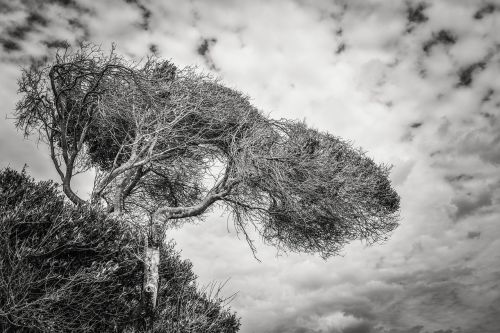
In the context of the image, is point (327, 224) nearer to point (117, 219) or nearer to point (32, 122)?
point (117, 219)

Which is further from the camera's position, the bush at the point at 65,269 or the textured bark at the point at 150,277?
the textured bark at the point at 150,277

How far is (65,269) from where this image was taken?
20.9 feet

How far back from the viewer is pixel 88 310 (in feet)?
21.0

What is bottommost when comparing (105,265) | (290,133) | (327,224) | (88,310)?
(88,310)

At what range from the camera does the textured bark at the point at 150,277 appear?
7695mm

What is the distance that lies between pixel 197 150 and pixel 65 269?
18.9 feet

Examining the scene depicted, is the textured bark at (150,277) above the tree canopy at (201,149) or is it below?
below

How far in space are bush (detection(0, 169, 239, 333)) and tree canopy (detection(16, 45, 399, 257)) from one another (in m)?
1.59

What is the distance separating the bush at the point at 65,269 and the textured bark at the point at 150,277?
22 cm

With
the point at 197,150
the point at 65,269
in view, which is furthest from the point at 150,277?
the point at 197,150

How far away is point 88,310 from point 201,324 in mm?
2660

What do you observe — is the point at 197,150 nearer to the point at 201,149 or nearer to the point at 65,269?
the point at 201,149

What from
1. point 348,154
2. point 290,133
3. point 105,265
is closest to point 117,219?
point 105,265

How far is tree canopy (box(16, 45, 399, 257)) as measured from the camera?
30.0ft
